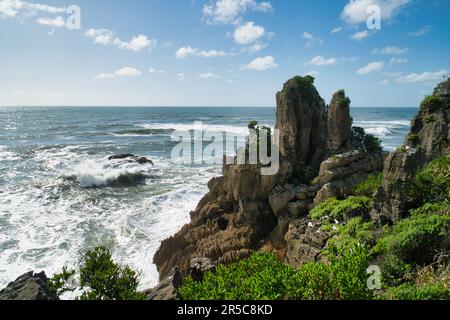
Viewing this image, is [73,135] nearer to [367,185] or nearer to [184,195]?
[184,195]

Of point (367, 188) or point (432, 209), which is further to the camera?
point (367, 188)

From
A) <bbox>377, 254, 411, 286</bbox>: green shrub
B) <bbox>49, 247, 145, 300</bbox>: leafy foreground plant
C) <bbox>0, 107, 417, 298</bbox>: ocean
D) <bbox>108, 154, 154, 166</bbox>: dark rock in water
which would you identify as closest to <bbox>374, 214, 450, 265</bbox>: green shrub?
<bbox>377, 254, 411, 286</bbox>: green shrub

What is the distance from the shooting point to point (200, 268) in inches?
623

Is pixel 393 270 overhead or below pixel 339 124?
below

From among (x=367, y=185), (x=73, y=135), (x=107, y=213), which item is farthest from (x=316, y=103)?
(x=73, y=135)

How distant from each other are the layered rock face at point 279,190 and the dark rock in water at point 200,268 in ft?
6.43

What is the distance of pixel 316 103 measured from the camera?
84.4 feet

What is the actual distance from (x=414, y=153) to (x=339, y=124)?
1004cm

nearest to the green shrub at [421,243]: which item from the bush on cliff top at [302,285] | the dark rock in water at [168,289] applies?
the bush on cliff top at [302,285]

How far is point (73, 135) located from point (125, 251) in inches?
2997

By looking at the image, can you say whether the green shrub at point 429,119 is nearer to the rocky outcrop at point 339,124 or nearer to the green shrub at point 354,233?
the rocky outcrop at point 339,124

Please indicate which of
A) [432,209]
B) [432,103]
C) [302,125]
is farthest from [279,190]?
[432,103]

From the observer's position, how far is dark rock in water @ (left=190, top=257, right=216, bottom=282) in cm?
1539

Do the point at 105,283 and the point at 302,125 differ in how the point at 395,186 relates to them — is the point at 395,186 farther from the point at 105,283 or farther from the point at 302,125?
the point at 105,283
